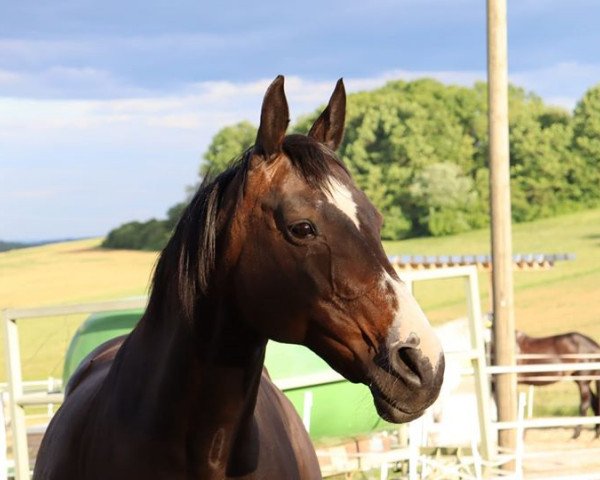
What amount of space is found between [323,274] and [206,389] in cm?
47

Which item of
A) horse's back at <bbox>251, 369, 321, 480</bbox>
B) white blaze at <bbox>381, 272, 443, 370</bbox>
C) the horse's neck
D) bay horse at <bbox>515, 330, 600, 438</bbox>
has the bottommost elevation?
bay horse at <bbox>515, 330, 600, 438</bbox>

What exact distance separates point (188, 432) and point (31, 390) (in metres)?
12.2

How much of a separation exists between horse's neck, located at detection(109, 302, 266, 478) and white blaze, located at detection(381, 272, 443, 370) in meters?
0.44

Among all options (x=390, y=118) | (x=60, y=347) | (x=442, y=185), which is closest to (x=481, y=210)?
(x=442, y=185)

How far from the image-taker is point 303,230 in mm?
2273

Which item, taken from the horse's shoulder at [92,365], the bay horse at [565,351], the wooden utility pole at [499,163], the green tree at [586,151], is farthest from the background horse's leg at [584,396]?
the green tree at [586,151]

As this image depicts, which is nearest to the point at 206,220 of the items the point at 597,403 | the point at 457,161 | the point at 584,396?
the point at 584,396

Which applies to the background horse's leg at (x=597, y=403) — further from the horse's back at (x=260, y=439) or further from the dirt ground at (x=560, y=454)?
the horse's back at (x=260, y=439)

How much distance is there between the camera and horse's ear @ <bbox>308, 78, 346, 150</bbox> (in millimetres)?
2691

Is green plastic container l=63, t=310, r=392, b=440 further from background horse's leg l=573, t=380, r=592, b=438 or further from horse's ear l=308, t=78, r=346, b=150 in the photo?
background horse's leg l=573, t=380, r=592, b=438

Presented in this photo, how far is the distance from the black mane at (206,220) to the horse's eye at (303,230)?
105 millimetres

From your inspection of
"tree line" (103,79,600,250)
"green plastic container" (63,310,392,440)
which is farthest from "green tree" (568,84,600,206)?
"green plastic container" (63,310,392,440)

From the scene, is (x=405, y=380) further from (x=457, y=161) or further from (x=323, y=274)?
(x=457, y=161)

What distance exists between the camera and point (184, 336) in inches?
97.2
